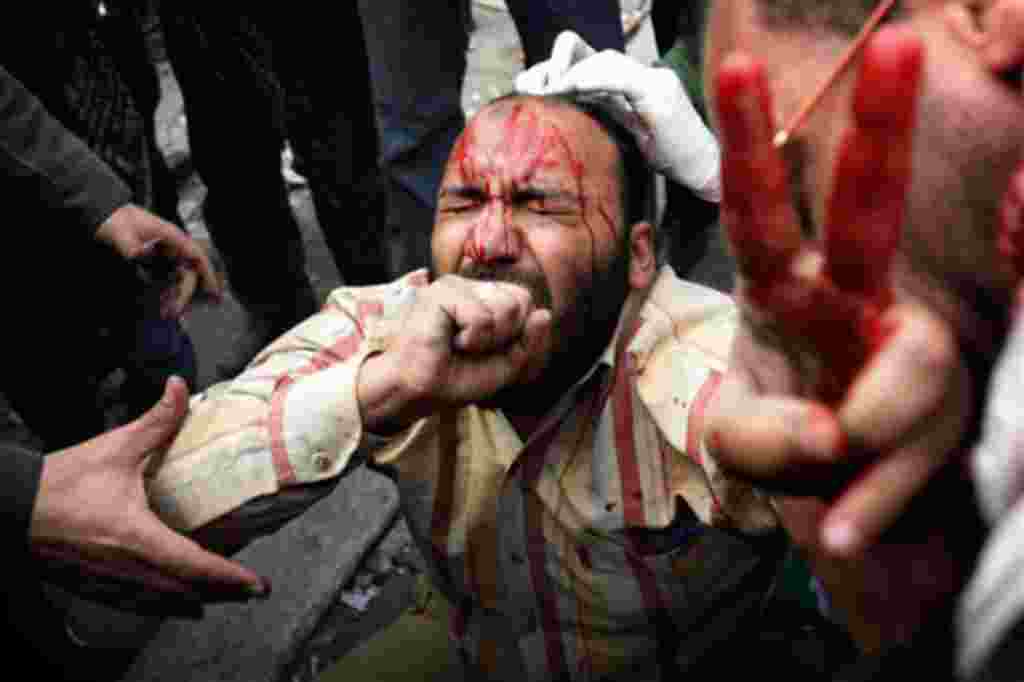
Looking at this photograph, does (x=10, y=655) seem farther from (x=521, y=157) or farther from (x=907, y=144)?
(x=907, y=144)

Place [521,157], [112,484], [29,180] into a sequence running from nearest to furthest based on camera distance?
[112,484]
[521,157]
[29,180]

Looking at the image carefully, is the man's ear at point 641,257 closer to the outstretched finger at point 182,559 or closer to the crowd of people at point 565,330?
the crowd of people at point 565,330

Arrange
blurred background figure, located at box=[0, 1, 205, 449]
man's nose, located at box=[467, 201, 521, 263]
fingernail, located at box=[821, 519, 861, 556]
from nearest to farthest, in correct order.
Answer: fingernail, located at box=[821, 519, 861, 556] → man's nose, located at box=[467, 201, 521, 263] → blurred background figure, located at box=[0, 1, 205, 449]

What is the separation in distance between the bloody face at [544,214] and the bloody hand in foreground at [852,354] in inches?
41.5

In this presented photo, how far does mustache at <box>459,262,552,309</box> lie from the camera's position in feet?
6.00

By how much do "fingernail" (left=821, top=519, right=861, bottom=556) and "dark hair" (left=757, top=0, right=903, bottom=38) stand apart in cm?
40

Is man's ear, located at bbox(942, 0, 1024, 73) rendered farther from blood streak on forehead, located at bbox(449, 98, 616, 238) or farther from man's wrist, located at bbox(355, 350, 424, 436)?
blood streak on forehead, located at bbox(449, 98, 616, 238)

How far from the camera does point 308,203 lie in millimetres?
4793

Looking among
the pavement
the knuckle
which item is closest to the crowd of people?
the knuckle

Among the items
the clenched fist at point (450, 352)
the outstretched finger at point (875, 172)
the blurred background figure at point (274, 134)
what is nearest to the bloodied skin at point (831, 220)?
the outstretched finger at point (875, 172)

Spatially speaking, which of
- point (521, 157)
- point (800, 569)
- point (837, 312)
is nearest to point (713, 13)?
point (837, 312)

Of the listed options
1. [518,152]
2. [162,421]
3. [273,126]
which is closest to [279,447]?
[162,421]

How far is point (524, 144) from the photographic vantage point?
1.96 meters

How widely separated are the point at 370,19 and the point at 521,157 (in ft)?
4.52
